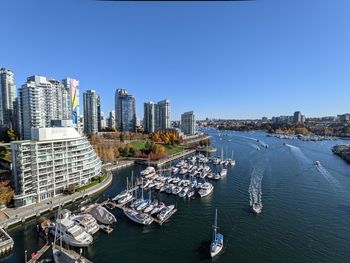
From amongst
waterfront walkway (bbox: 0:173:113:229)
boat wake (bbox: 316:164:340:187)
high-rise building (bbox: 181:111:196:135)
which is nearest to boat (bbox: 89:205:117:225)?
waterfront walkway (bbox: 0:173:113:229)

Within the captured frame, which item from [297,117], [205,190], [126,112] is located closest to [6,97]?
[126,112]

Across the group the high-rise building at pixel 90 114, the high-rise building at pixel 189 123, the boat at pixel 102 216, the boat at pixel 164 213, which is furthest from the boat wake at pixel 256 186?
the high-rise building at pixel 189 123

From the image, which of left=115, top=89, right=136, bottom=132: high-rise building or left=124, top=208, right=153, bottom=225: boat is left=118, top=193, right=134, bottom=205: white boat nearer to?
left=124, top=208, right=153, bottom=225: boat

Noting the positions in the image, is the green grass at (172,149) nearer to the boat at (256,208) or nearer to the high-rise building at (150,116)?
the high-rise building at (150,116)

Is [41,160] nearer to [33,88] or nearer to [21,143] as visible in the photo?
[21,143]

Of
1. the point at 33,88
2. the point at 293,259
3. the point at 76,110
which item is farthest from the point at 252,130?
the point at 293,259

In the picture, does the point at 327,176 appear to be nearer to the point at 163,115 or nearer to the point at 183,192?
the point at 183,192
